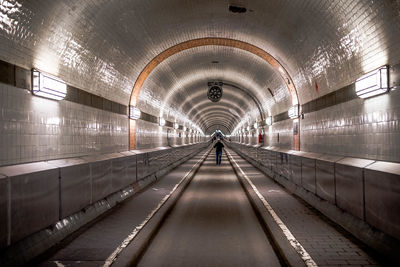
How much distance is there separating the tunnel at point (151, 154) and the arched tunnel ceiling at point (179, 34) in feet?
0.14

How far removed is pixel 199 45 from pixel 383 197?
11273 mm

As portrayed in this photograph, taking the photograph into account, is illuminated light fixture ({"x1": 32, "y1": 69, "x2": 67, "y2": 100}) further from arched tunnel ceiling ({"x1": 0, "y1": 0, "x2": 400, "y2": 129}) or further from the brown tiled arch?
the brown tiled arch

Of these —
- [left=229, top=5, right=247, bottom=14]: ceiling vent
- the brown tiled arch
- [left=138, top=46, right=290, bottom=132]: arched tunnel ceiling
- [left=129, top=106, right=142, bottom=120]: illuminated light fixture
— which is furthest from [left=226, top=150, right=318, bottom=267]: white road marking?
[left=138, top=46, right=290, bottom=132]: arched tunnel ceiling

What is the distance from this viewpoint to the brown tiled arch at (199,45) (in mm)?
14281

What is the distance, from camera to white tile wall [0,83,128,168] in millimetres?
5984

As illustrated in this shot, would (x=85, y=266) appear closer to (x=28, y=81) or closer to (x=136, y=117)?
(x=28, y=81)

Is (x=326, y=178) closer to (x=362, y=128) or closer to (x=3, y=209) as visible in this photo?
(x=362, y=128)

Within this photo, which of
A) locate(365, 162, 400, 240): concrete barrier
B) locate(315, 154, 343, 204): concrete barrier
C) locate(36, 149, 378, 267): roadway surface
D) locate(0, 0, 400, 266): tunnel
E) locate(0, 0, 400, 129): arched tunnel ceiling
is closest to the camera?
locate(365, 162, 400, 240): concrete barrier

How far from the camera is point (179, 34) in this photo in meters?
13.4

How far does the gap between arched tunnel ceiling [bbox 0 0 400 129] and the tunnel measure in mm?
42

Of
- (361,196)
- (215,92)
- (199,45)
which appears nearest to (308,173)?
(361,196)

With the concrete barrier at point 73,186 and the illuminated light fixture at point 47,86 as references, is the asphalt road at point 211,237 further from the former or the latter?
the illuminated light fixture at point 47,86

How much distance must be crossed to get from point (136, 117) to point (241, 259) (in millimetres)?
10367

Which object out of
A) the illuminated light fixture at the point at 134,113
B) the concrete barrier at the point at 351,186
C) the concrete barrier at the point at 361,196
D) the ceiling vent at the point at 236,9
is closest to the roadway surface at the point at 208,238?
the concrete barrier at the point at 361,196
